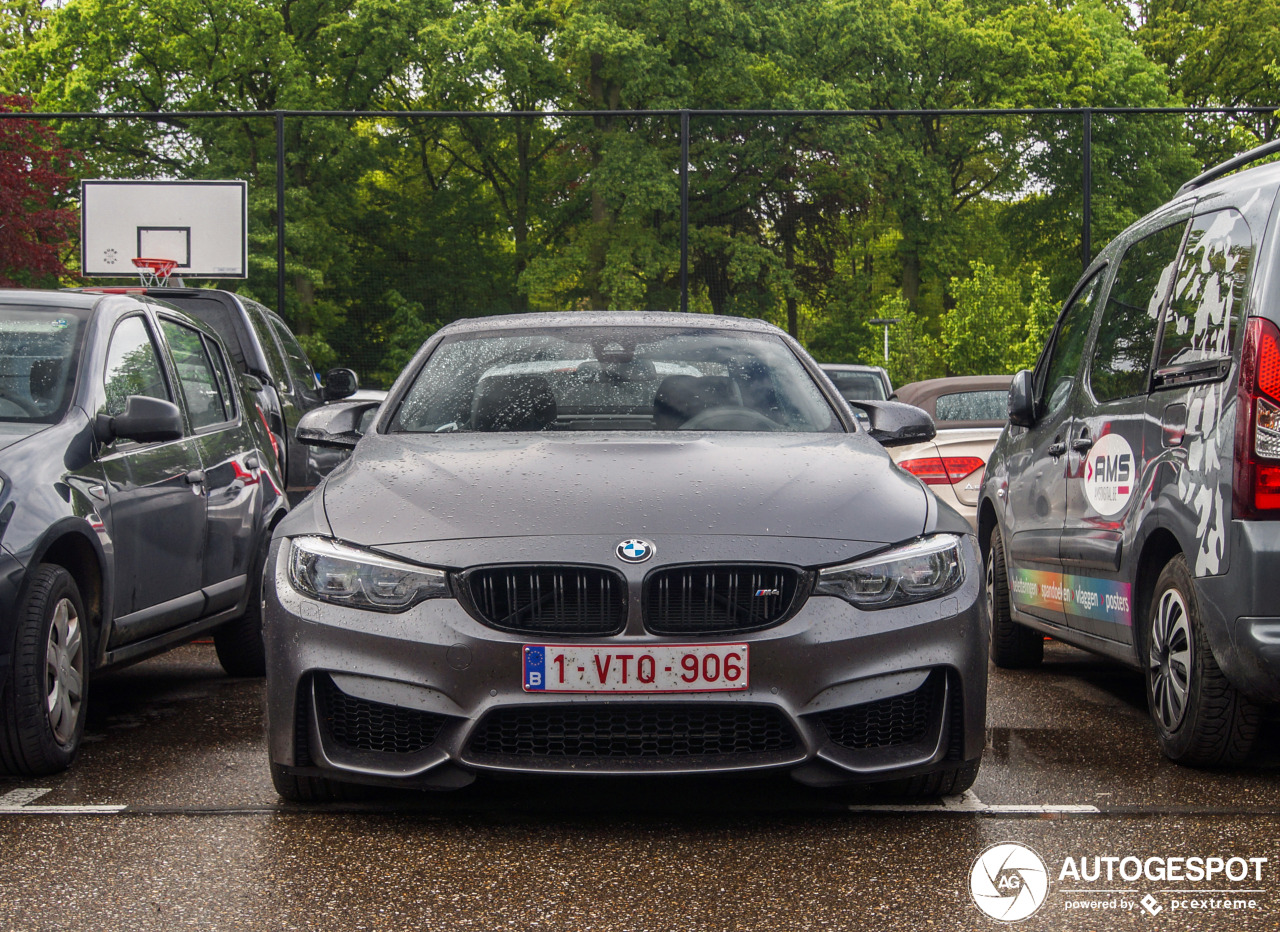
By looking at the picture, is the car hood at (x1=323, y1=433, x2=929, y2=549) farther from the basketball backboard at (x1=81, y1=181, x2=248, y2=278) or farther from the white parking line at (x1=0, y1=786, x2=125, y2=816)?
the basketball backboard at (x1=81, y1=181, x2=248, y2=278)

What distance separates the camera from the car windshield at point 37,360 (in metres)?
5.17

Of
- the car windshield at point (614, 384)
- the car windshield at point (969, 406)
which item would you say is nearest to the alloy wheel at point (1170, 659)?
the car windshield at point (614, 384)

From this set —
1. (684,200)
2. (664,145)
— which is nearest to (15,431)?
(684,200)

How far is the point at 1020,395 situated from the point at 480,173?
26.9 m

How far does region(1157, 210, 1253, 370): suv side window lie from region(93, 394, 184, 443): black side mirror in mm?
3314

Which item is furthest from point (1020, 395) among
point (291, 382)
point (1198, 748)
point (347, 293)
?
point (347, 293)

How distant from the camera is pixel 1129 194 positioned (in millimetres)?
30938

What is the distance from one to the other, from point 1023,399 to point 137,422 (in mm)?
3549

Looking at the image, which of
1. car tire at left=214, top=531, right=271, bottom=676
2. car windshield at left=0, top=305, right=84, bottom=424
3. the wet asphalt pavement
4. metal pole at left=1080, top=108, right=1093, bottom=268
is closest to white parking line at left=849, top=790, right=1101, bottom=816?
the wet asphalt pavement

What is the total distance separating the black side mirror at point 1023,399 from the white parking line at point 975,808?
8.45ft

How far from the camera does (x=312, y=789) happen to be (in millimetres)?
4191

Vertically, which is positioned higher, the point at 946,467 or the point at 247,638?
the point at 946,467

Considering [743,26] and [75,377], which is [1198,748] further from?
[743,26]

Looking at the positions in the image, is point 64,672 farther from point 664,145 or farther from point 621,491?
point 664,145
